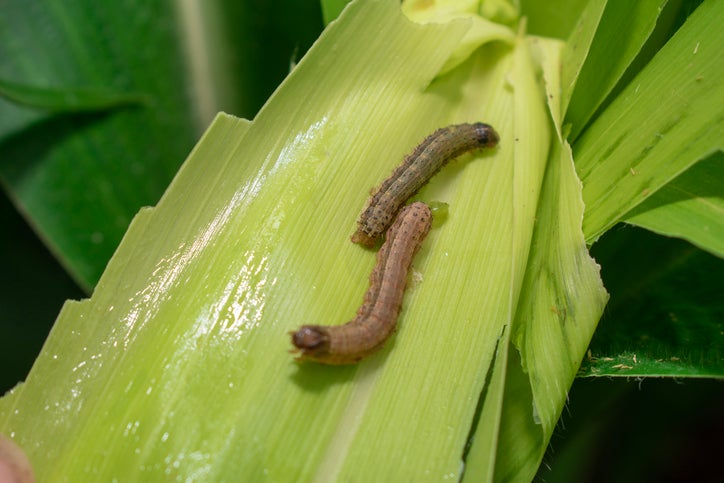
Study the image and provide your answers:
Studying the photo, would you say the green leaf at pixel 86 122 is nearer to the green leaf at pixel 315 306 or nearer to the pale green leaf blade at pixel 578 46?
the green leaf at pixel 315 306

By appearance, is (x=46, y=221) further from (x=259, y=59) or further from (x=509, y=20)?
(x=509, y=20)

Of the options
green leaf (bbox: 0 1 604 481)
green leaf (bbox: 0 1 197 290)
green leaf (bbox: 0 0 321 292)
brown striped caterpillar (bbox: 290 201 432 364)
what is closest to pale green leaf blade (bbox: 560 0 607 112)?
green leaf (bbox: 0 1 604 481)

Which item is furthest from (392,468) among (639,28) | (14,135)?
(14,135)

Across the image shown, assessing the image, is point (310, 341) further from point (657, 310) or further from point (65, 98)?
point (65, 98)

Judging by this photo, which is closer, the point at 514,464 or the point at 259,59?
the point at 514,464

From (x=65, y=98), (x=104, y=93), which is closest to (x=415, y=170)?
(x=104, y=93)

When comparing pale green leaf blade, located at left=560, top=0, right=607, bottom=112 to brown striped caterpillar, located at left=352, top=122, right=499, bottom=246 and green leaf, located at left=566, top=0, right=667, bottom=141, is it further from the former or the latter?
brown striped caterpillar, located at left=352, top=122, right=499, bottom=246

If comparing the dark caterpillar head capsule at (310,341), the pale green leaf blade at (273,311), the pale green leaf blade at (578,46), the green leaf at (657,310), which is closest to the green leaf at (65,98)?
the pale green leaf blade at (273,311)
